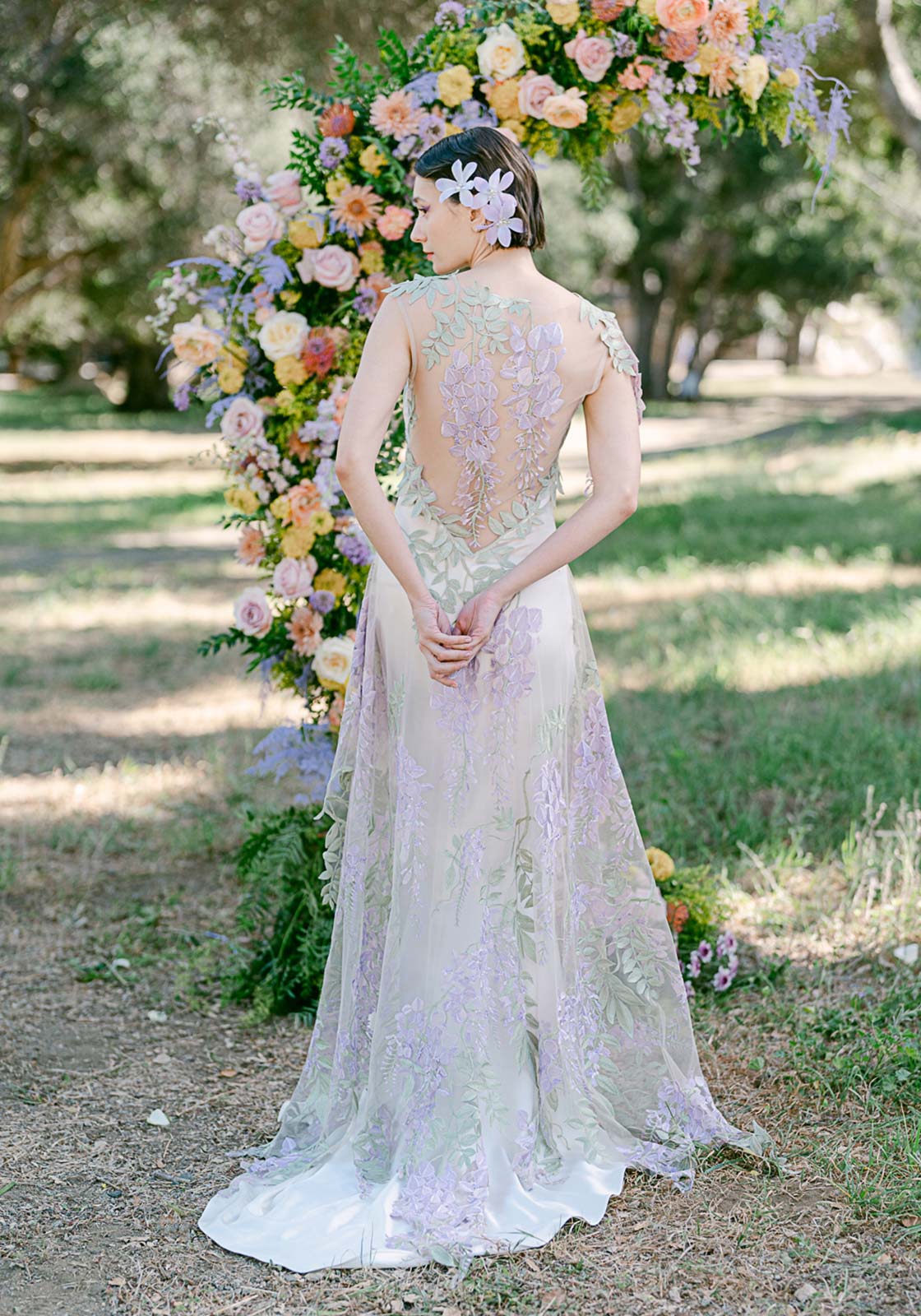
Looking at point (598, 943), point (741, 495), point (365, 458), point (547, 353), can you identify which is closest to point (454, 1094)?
point (598, 943)

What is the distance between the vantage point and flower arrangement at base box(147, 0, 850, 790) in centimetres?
420

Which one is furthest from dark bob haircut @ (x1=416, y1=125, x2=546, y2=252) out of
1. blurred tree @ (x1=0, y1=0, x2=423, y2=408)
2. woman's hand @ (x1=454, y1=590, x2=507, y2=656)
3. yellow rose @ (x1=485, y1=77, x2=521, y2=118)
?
blurred tree @ (x1=0, y1=0, x2=423, y2=408)

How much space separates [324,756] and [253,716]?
3268 millimetres

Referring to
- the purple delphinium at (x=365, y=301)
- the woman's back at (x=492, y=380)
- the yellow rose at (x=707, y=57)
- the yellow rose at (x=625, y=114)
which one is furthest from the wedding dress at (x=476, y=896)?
the yellow rose at (x=625, y=114)

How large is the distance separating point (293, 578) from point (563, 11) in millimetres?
1898

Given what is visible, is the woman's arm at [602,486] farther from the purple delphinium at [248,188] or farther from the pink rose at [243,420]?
the purple delphinium at [248,188]

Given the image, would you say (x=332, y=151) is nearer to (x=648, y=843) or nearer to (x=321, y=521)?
(x=321, y=521)

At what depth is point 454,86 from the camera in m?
4.23

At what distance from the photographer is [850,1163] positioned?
328 cm

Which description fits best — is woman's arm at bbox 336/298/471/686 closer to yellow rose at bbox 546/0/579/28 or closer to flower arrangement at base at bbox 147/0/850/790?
flower arrangement at base at bbox 147/0/850/790

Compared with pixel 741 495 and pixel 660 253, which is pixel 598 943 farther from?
pixel 660 253

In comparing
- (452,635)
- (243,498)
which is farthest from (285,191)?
(452,635)

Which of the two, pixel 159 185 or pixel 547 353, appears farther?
pixel 159 185

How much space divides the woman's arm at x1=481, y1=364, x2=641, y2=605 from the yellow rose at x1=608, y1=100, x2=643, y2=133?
171 cm
